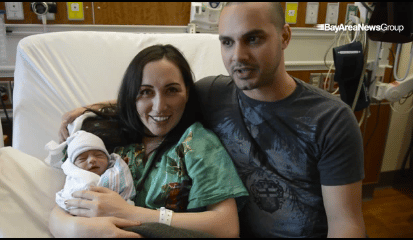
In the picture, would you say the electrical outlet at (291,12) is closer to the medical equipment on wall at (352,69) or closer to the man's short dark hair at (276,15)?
the medical equipment on wall at (352,69)

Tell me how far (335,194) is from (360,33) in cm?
136

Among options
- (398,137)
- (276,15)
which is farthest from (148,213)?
(398,137)

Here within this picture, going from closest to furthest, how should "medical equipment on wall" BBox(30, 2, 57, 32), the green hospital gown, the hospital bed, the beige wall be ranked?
1. the green hospital gown
2. the hospital bed
3. "medical equipment on wall" BBox(30, 2, 57, 32)
4. the beige wall

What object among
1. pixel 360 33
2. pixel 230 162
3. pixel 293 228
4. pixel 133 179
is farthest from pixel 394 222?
pixel 133 179

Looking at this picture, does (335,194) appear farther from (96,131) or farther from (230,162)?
(96,131)

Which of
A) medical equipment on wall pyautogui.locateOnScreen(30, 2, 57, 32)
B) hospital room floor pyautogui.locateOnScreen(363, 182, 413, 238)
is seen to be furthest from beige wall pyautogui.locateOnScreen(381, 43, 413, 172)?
medical equipment on wall pyautogui.locateOnScreen(30, 2, 57, 32)

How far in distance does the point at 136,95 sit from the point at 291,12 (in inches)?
58.8

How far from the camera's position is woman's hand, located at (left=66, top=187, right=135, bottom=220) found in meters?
0.95

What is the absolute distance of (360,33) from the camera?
1989 millimetres

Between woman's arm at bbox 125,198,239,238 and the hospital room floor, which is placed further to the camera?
the hospital room floor

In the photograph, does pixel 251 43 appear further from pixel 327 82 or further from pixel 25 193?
pixel 327 82

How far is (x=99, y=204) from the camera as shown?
0.95 meters

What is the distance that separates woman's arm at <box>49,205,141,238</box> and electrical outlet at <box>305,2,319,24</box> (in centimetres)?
186

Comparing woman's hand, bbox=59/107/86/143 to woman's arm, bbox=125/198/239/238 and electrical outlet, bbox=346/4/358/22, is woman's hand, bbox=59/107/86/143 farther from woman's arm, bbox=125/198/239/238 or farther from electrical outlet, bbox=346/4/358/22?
electrical outlet, bbox=346/4/358/22
